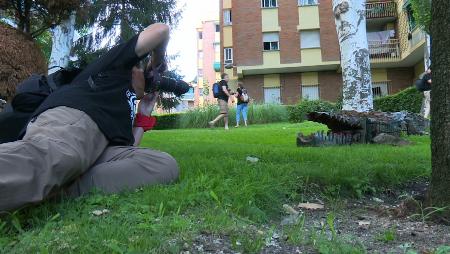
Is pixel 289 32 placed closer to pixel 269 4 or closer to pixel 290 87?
pixel 269 4

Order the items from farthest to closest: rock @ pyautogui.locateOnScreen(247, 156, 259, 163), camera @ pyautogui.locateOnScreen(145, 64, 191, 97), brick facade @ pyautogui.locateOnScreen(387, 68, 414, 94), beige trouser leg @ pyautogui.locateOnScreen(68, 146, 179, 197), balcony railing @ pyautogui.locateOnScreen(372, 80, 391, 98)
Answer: balcony railing @ pyautogui.locateOnScreen(372, 80, 391, 98), brick facade @ pyautogui.locateOnScreen(387, 68, 414, 94), rock @ pyautogui.locateOnScreen(247, 156, 259, 163), camera @ pyautogui.locateOnScreen(145, 64, 191, 97), beige trouser leg @ pyautogui.locateOnScreen(68, 146, 179, 197)

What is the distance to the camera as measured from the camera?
3.88m

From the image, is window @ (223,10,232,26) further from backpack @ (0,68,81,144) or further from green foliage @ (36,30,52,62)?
backpack @ (0,68,81,144)

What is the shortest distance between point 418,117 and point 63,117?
9.51 meters

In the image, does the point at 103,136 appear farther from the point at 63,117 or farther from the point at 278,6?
the point at 278,6

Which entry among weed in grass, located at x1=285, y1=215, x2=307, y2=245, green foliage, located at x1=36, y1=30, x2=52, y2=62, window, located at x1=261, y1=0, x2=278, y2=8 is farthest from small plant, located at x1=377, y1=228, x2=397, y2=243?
window, located at x1=261, y1=0, x2=278, y2=8

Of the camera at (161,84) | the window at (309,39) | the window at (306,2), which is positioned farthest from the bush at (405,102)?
the camera at (161,84)

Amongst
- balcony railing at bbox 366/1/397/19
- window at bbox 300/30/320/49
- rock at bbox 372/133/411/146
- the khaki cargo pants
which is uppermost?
balcony railing at bbox 366/1/397/19

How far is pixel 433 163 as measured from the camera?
119 inches

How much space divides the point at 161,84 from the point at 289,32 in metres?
29.4

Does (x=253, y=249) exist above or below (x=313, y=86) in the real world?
below

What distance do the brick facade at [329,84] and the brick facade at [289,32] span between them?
2.04 meters

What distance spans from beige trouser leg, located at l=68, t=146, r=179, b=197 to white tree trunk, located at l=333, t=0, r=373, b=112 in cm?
656

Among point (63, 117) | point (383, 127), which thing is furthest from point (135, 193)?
point (383, 127)
